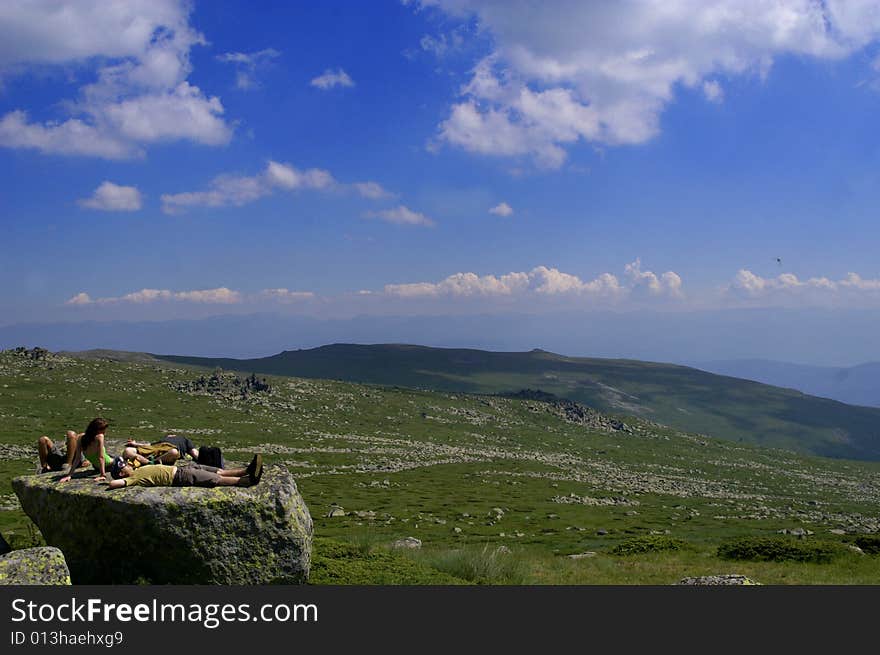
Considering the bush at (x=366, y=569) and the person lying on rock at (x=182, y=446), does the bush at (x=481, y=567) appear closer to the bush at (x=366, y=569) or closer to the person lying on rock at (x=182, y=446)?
the bush at (x=366, y=569)

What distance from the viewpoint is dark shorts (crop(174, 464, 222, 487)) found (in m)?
14.8

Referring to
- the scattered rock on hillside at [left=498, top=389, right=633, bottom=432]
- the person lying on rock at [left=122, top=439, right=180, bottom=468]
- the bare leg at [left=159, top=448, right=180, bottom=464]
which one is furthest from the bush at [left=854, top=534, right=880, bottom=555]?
the scattered rock on hillside at [left=498, top=389, right=633, bottom=432]

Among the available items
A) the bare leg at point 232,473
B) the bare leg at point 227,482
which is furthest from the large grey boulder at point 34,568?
the bare leg at point 232,473

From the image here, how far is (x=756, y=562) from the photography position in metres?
26.5

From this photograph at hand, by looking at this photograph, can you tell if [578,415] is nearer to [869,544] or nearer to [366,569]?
[869,544]

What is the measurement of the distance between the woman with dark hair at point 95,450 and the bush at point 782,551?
89.3 feet

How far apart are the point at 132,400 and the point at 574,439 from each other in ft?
338

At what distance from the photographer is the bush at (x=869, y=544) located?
29.5 meters

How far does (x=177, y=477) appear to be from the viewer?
14.9m

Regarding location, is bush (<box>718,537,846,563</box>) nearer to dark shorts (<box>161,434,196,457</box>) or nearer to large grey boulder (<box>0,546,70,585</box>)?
dark shorts (<box>161,434,196,457</box>)

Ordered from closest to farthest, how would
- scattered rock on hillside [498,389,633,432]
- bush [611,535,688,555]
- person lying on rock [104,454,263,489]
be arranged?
person lying on rock [104,454,263,489], bush [611,535,688,555], scattered rock on hillside [498,389,633,432]

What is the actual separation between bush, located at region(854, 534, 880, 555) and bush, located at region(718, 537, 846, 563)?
2022 millimetres
